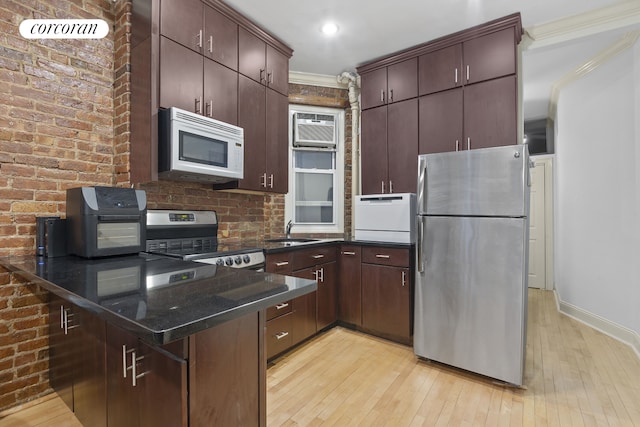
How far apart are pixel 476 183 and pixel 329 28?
1.92 meters

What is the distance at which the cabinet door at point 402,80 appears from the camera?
327 centimetres

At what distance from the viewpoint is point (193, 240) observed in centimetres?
265

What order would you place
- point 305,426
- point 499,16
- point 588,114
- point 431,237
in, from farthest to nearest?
point 588,114 → point 499,16 → point 431,237 → point 305,426

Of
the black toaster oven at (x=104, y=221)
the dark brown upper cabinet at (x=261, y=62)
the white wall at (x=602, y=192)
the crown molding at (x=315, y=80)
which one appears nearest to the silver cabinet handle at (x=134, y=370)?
the black toaster oven at (x=104, y=221)

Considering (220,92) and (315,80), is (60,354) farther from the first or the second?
(315,80)

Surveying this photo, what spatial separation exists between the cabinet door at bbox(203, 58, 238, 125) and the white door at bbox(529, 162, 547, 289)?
4.65m

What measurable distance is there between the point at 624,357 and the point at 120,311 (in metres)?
3.65

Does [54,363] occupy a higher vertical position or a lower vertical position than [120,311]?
lower

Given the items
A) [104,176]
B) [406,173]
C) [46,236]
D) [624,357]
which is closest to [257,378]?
[46,236]

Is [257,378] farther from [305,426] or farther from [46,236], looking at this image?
[46,236]

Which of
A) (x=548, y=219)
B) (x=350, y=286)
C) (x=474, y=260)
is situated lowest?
(x=350, y=286)

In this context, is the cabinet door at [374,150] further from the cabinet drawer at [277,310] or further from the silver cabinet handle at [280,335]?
the silver cabinet handle at [280,335]

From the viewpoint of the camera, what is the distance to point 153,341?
0.70 m

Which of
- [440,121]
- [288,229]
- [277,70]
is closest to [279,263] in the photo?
[288,229]
